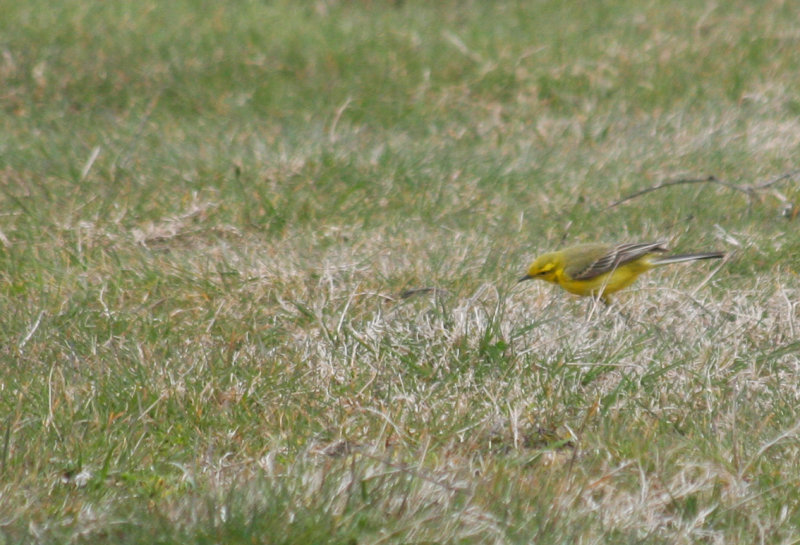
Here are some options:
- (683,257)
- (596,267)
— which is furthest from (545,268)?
(683,257)

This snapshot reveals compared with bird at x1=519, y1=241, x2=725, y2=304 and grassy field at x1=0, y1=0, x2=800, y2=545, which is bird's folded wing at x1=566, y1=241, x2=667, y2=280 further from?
→ grassy field at x1=0, y1=0, x2=800, y2=545

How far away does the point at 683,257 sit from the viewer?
4934 mm

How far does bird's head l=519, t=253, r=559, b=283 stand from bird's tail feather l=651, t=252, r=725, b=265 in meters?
0.52

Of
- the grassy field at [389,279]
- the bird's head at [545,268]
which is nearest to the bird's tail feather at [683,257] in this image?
the grassy field at [389,279]

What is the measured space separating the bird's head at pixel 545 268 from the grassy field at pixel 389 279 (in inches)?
7.4

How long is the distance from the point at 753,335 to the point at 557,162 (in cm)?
283

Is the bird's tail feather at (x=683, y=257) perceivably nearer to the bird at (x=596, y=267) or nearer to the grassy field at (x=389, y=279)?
the bird at (x=596, y=267)

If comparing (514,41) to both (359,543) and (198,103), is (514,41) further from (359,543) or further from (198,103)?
(359,543)

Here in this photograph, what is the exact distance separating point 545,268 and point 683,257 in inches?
25.2

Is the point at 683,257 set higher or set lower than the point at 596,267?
lower

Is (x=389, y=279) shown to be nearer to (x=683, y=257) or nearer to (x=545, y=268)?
(x=545, y=268)

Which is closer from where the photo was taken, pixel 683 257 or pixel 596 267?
pixel 596 267

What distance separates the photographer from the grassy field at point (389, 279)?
308 cm

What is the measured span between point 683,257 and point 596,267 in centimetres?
48
